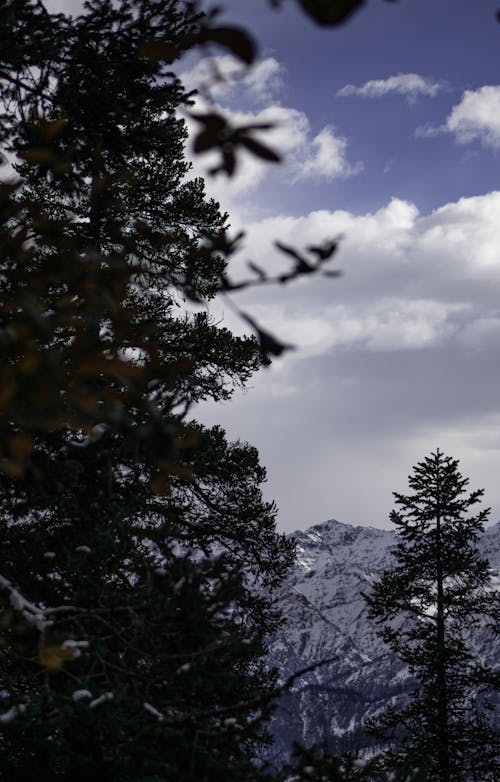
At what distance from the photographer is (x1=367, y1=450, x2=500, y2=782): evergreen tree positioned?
14758 mm

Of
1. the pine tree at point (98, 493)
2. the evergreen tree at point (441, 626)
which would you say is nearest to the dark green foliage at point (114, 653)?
the pine tree at point (98, 493)

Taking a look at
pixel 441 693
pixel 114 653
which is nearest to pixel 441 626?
pixel 441 693

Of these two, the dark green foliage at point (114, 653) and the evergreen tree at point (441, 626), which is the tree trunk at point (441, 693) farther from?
the dark green foliage at point (114, 653)

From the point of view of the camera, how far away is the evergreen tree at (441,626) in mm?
14758

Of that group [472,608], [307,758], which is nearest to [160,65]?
[307,758]

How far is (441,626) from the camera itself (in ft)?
52.7

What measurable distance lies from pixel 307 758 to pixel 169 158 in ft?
30.2

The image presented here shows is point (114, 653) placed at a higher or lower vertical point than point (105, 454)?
lower

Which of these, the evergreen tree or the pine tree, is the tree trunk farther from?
the pine tree

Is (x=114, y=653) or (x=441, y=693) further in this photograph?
(x=441, y=693)

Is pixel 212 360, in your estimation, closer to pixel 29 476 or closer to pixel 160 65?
pixel 160 65

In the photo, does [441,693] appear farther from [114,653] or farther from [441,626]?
[114,653]

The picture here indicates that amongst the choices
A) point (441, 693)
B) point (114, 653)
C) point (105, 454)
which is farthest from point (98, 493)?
point (441, 693)

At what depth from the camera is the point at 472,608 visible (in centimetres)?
1655
